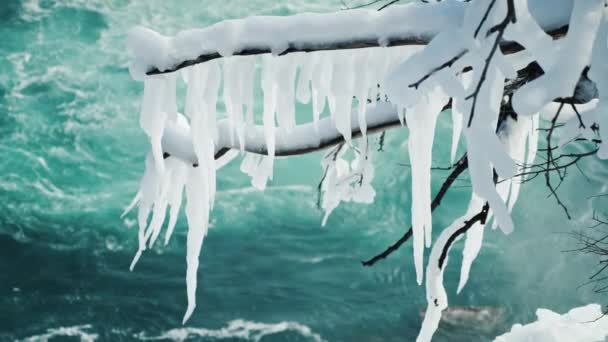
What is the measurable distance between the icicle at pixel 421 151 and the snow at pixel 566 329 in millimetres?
2267

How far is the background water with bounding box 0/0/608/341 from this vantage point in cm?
867

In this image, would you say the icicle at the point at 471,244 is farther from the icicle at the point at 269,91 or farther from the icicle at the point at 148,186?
the icicle at the point at 148,186

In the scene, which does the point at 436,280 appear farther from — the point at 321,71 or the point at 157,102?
the point at 157,102

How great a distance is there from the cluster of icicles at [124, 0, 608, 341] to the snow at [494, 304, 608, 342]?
1.55 m

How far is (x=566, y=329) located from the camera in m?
4.19

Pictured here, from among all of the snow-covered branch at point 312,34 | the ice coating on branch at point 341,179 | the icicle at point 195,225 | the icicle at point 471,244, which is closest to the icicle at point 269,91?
the snow-covered branch at point 312,34

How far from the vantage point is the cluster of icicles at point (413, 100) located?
144 cm

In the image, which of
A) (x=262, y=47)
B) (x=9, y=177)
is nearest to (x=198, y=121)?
(x=262, y=47)

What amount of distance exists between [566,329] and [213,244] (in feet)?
22.1

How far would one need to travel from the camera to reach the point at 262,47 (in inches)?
75.6

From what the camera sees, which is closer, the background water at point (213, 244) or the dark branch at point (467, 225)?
the dark branch at point (467, 225)

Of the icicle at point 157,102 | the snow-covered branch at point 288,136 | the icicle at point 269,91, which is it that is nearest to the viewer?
the icicle at point 269,91

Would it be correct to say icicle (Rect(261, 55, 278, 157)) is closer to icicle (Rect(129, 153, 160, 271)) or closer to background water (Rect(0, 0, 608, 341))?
icicle (Rect(129, 153, 160, 271))

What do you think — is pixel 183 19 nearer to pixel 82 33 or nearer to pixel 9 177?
pixel 82 33
